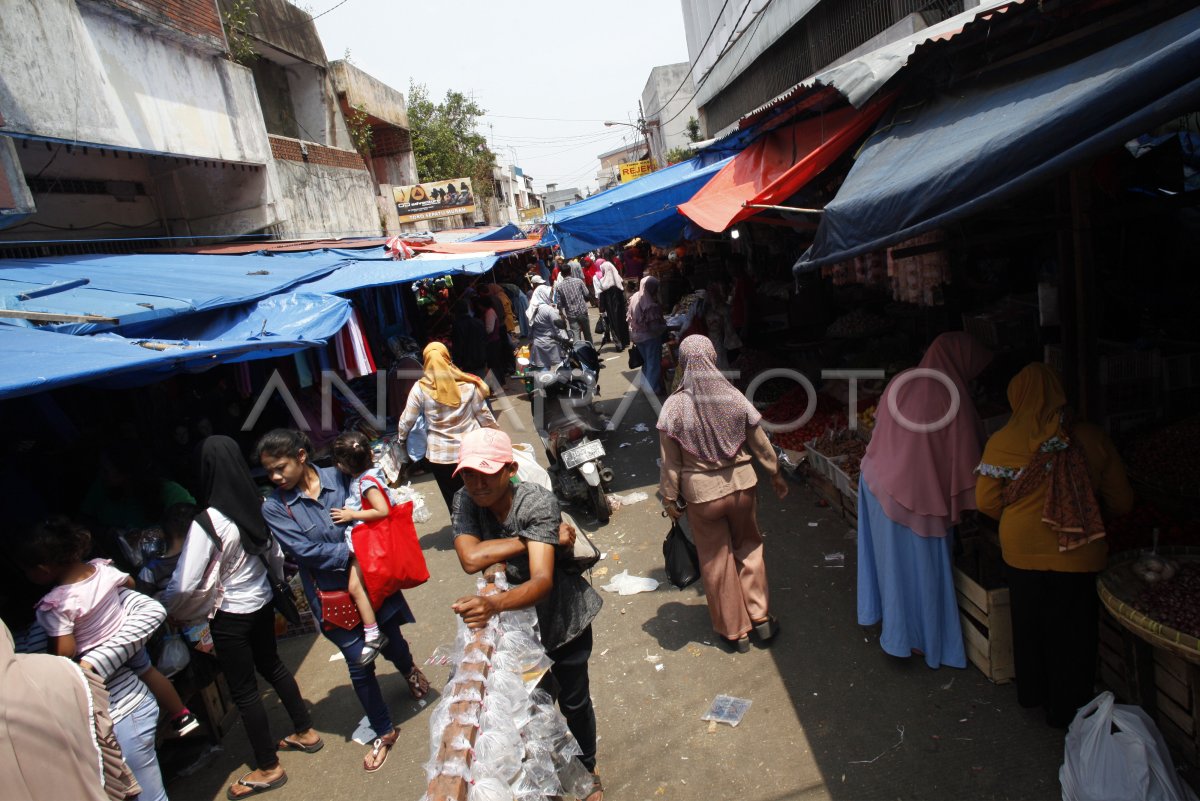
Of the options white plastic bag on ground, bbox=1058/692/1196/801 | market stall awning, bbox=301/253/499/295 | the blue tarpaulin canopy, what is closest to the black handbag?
white plastic bag on ground, bbox=1058/692/1196/801

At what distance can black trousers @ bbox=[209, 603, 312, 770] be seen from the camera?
3.75 meters

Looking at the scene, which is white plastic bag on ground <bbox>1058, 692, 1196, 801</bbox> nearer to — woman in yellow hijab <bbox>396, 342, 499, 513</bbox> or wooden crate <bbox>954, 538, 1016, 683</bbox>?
wooden crate <bbox>954, 538, 1016, 683</bbox>

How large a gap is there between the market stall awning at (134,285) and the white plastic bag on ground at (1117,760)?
19.2 feet

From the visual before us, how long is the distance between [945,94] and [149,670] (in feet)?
17.5

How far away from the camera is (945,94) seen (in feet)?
12.6

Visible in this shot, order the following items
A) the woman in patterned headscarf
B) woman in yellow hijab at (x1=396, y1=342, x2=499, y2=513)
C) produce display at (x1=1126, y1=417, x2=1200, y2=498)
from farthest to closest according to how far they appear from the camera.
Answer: woman in yellow hijab at (x1=396, y1=342, x2=499, y2=513) → the woman in patterned headscarf → produce display at (x1=1126, y1=417, x2=1200, y2=498)

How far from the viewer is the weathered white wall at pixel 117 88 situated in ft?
22.6

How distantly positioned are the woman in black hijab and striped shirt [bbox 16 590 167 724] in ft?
0.71

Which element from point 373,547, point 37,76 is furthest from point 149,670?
point 37,76

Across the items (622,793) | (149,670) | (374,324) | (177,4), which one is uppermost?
(177,4)

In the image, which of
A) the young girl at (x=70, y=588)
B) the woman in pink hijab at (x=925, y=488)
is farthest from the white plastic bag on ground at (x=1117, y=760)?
the young girl at (x=70, y=588)

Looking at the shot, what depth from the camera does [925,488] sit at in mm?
3625

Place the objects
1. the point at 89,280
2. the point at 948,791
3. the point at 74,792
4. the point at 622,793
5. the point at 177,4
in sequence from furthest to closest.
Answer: the point at 177,4 < the point at 89,280 < the point at 622,793 < the point at 948,791 < the point at 74,792

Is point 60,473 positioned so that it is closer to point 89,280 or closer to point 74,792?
point 89,280
